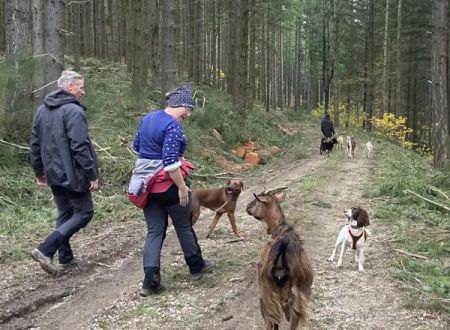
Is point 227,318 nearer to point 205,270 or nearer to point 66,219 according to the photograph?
point 205,270

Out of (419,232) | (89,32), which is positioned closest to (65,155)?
(419,232)

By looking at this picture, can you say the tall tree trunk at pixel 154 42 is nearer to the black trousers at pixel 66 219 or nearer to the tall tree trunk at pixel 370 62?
the black trousers at pixel 66 219

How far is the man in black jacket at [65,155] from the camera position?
614cm

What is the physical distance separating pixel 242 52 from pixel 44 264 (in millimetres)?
18195

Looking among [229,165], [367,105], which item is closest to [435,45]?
[229,165]

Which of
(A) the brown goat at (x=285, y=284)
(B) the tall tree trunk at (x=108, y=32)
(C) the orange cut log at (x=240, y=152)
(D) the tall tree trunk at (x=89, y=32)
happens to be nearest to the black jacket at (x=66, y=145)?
(A) the brown goat at (x=285, y=284)

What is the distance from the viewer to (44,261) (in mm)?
6242

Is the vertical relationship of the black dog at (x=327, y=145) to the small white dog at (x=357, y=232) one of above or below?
below

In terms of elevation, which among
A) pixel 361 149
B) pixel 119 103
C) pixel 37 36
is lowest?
pixel 361 149

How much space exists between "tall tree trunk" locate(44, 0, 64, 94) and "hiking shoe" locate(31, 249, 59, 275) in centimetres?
610

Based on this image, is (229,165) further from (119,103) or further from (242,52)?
(242,52)

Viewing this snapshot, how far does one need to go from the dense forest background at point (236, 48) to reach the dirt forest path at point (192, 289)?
472cm

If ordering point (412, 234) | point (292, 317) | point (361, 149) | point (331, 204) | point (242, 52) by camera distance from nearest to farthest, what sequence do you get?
point (292, 317), point (412, 234), point (331, 204), point (242, 52), point (361, 149)

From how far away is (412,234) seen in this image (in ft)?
27.0
